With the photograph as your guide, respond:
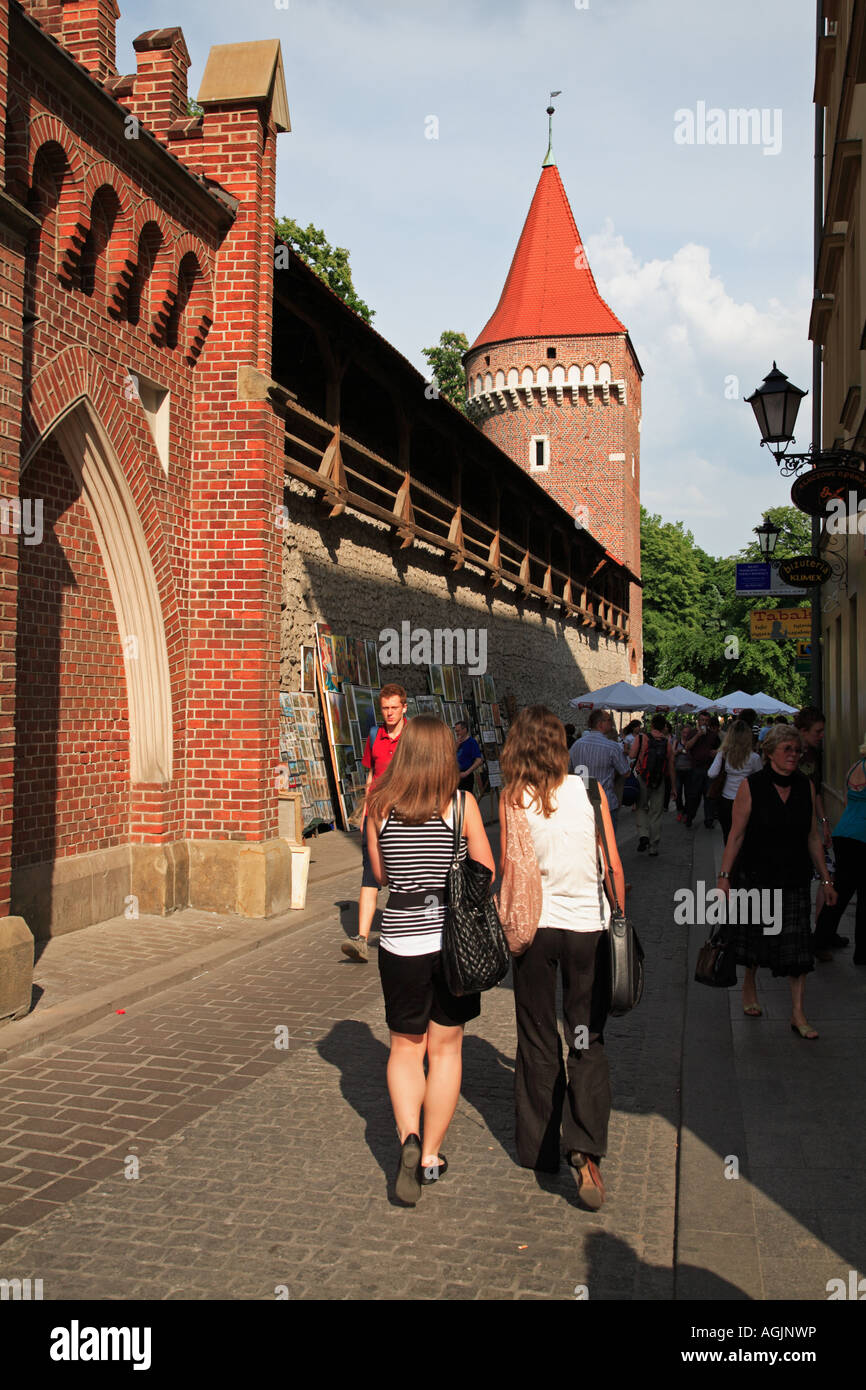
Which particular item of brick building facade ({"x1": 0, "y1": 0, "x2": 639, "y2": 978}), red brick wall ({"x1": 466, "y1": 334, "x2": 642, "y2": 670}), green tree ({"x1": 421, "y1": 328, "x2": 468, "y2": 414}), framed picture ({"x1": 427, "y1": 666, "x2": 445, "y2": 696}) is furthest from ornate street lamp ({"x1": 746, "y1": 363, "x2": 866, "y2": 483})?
green tree ({"x1": 421, "y1": 328, "x2": 468, "y2": 414})

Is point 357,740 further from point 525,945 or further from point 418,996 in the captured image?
point 418,996

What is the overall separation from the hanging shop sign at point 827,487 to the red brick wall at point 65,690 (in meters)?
6.34

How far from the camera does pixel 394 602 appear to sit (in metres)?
18.9

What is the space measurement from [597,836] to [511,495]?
24305mm

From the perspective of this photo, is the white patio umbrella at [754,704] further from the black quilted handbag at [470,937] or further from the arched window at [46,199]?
the black quilted handbag at [470,937]

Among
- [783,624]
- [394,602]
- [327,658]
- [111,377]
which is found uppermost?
[111,377]

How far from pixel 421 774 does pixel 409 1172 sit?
4.72 ft

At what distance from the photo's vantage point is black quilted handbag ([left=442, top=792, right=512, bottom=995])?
401 cm

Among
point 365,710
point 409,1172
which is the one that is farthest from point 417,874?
point 365,710

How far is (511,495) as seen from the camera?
92.2 feet

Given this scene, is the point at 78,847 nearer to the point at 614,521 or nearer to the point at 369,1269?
the point at 369,1269

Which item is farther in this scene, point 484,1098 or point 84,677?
point 84,677

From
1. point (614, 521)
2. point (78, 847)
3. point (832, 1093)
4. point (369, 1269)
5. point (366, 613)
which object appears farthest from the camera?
point (614, 521)

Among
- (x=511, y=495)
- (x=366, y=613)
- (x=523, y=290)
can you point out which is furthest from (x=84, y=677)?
(x=523, y=290)
